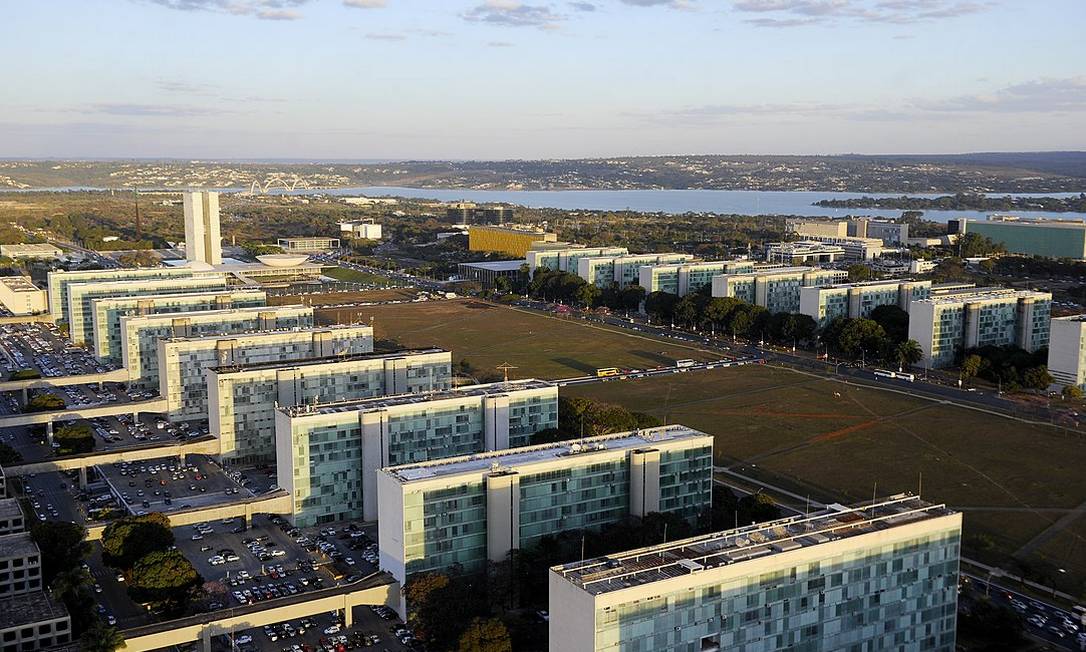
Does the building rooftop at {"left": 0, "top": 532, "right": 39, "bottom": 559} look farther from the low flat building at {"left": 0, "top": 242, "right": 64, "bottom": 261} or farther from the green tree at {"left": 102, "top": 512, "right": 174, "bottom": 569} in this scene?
the low flat building at {"left": 0, "top": 242, "right": 64, "bottom": 261}

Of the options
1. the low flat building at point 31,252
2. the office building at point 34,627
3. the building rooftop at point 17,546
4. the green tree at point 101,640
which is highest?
the low flat building at point 31,252

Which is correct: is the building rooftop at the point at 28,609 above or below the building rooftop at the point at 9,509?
below

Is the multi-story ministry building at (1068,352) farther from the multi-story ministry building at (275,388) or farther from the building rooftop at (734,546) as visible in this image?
the multi-story ministry building at (275,388)

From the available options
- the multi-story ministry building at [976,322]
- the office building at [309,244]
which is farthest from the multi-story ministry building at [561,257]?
the office building at [309,244]

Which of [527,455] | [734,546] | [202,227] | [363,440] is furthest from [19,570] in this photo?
[202,227]

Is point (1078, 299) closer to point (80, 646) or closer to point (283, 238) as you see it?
point (80, 646)

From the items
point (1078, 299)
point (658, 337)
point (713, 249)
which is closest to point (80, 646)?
point (658, 337)
